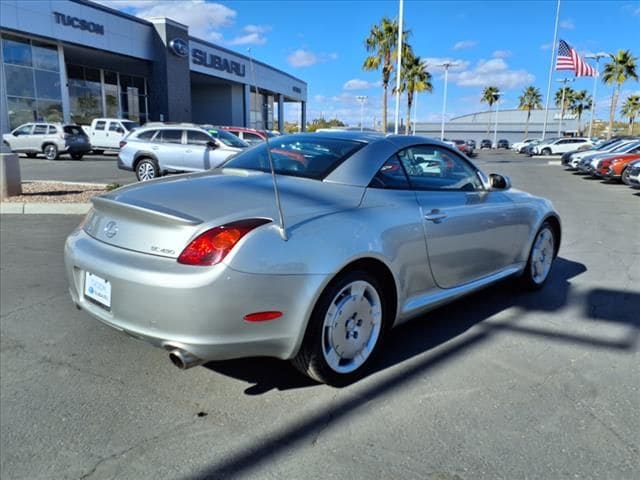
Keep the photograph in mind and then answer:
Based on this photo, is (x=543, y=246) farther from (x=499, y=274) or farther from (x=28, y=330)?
(x=28, y=330)

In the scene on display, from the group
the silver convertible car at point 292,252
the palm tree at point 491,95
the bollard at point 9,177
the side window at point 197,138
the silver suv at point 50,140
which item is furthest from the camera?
the palm tree at point 491,95

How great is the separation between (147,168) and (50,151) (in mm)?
12009

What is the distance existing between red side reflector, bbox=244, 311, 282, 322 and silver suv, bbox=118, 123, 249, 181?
1145cm

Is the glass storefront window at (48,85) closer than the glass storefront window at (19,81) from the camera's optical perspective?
No

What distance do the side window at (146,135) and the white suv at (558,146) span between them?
3809cm

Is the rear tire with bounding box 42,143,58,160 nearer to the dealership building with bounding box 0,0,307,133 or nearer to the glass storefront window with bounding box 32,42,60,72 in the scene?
the dealership building with bounding box 0,0,307,133

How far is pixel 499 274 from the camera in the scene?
14.0ft

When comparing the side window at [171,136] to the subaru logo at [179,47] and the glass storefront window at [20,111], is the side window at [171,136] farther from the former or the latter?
the subaru logo at [179,47]

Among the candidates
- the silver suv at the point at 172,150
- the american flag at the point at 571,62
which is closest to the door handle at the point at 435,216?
the silver suv at the point at 172,150

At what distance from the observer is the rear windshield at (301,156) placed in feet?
11.1

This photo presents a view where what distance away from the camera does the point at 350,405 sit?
2.86 metres

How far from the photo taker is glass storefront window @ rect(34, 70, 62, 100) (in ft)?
90.8

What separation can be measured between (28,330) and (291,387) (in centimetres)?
224

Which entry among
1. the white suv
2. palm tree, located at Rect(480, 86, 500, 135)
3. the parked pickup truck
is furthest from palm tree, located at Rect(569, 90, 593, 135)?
the parked pickup truck
